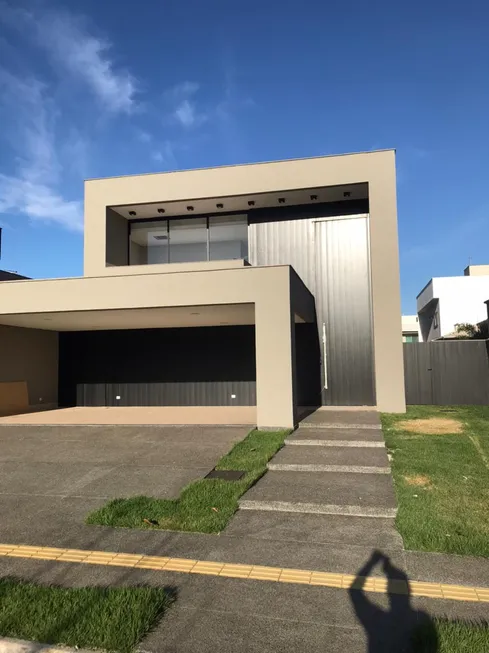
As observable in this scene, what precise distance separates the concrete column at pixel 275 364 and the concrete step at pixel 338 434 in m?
0.44

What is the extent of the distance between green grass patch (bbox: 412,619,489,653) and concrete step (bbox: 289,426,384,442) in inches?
231

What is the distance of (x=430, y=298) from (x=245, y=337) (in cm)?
2574

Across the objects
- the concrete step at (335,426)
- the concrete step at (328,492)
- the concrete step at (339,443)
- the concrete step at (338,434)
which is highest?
the concrete step at (335,426)

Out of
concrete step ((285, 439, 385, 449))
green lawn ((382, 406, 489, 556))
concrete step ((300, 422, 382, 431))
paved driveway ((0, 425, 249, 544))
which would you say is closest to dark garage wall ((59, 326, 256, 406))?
paved driveway ((0, 425, 249, 544))

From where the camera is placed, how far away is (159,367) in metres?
16.0

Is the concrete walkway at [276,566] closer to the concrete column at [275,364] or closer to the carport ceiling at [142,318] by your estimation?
the concrete column at [275,364]

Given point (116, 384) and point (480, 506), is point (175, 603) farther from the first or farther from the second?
point (116, 384)

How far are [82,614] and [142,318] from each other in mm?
10069

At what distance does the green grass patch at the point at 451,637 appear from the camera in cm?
287

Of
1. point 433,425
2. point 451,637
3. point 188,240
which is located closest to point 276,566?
point 451,637

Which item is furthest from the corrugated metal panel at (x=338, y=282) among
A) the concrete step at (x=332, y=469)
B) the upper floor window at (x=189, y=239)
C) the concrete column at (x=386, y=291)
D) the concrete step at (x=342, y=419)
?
the concrete step at (x=332, y=469)

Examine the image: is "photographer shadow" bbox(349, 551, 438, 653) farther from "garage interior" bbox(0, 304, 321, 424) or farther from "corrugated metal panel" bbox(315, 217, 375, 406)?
"corrugated metal panel" bbox(315, 217, 375, 406)

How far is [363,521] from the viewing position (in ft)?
17.0

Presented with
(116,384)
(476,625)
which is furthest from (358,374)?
(476,625)
